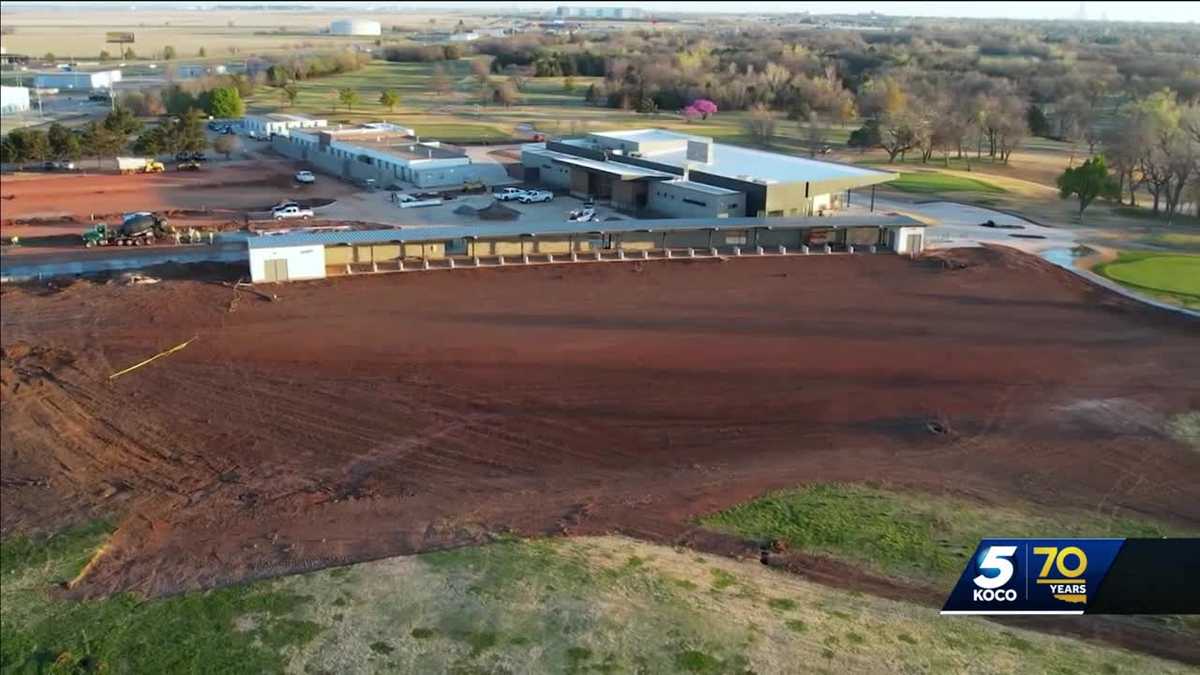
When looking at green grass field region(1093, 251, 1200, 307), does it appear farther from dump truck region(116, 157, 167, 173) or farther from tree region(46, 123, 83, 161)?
tree region(46, 123, 83, 161)

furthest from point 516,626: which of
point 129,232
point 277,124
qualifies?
point 277,124

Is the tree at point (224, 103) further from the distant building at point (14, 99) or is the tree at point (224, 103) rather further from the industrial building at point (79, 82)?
the distant building at point (14, 99)

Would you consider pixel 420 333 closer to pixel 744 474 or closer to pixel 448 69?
pixel 744 474

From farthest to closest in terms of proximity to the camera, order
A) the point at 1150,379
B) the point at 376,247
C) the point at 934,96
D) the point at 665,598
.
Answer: the point at 934,96 < the point at 376,247 < the point at 1150,379 < the point at 665,598

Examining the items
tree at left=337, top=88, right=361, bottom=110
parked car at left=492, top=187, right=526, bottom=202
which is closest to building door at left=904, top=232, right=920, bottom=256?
parked car at left=492, top=187, right=526, bottom=202

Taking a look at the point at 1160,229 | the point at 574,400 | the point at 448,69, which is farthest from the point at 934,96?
the point at 574,400

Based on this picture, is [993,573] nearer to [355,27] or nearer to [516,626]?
[516,626]
